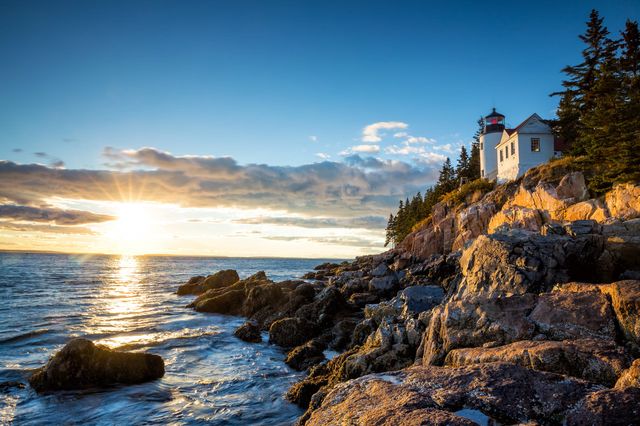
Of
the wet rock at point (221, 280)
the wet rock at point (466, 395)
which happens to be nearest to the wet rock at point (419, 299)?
the wet rock at point (466, 395)

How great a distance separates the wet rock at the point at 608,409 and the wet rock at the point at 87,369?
11.9 meters

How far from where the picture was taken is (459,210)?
38875mm

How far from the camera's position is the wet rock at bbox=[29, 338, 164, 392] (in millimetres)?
11312

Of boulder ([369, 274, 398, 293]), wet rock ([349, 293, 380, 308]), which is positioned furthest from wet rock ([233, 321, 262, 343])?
boulder ([369, 274, 398, 293])

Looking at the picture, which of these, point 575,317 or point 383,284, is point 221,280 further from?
point 575,317

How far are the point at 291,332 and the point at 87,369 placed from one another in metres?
7.93

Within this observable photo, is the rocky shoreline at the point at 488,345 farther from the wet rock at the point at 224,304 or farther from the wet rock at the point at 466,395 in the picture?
A: the wet rock at the point at 224,304

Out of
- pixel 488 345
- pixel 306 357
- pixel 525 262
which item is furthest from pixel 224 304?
pixel 488 345

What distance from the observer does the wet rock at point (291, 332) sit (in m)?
16.7

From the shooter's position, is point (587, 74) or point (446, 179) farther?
point (446, 179)

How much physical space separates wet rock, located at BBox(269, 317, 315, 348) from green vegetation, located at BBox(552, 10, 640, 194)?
65.8ft

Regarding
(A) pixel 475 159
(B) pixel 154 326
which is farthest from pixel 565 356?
(A) pixel 475 159

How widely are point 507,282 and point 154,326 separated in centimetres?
1904

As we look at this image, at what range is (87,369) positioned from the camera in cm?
1153
